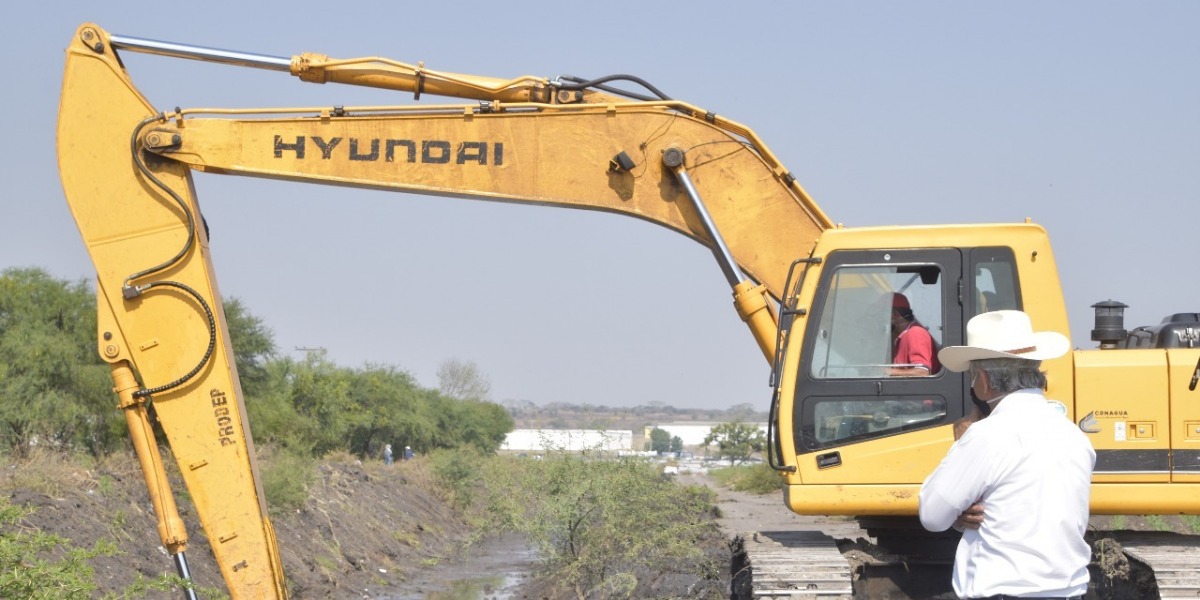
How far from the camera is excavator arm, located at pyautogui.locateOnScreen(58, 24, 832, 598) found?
28.0 feet

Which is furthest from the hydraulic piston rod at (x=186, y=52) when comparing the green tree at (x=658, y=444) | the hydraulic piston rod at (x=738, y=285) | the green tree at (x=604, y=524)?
the green tree at (x=658, y=444)

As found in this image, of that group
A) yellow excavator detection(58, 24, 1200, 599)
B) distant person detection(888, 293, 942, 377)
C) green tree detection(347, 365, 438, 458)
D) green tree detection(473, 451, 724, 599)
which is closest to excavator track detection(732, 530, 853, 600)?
yellow excavator detection(58, 24, 1200, 599)

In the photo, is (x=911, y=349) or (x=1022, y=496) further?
(x=911, y=349)

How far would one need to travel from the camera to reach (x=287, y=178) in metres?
8.95

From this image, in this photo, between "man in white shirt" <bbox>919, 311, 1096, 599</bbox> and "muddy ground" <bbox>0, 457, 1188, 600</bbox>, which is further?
"muddy ground" <bbox>0, 457, 1188, 600</bbox>

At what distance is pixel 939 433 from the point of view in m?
8.08

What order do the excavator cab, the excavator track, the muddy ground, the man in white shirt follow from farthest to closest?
1. the muddy ground
2. the excavator cab
3. the excavator track
4. the man in white shirt

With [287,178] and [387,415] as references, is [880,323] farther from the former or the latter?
[387,415]

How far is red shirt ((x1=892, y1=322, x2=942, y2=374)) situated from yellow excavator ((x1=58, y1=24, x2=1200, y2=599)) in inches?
2.1

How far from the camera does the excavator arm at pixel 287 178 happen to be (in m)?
8.55

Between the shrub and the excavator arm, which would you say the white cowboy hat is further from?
the shrub

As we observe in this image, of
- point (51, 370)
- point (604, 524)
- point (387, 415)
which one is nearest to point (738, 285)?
point (604, 524)

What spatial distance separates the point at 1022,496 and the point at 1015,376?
18.4 inches

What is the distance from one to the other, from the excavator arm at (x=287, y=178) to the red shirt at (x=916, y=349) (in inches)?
34.4
